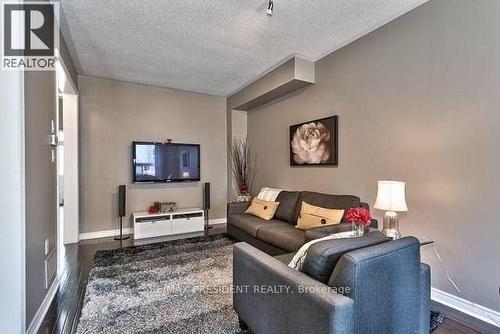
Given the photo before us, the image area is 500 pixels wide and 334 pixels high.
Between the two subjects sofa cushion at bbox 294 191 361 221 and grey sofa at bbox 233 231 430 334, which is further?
sofa cushion at bbox 294 191 361 221

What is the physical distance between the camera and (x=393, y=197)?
7.43 ft

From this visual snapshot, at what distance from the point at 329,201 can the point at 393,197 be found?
3.05 ft

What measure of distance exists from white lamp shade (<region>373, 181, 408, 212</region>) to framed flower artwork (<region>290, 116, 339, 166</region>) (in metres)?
1.13

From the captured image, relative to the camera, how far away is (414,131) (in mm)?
2541

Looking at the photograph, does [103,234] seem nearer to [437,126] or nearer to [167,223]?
[167,223]

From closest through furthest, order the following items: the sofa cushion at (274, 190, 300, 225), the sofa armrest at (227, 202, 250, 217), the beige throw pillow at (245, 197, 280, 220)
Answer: the sofa cushion at (274, 190, 300, 225), the beige throw pillow at (245, 197, 280, 220), the sofa armrest at (227, 202, 250, 217)

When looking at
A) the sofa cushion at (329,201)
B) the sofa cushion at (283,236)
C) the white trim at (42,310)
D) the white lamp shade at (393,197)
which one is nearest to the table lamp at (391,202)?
the white lamp shade at (393,197)

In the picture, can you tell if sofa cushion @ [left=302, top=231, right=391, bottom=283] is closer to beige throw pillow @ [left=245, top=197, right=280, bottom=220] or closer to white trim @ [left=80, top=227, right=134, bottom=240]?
beige throw pillow @ [left=245, top=197, right=280, bottom=220]

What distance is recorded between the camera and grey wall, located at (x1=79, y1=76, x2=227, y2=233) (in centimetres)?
435

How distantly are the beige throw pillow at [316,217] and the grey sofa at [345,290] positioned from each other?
1160 millimetres

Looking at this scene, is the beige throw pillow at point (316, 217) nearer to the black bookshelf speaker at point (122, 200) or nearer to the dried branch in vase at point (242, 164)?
the dried branch in vase at point (242, 164)

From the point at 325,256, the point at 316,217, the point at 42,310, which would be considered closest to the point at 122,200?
the point at 42,310

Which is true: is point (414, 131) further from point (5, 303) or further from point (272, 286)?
point (5, 303)

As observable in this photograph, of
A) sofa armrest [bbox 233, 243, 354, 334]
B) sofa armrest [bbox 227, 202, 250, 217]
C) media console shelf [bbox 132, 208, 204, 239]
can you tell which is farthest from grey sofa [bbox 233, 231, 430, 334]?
media console shelf [bbox 132, 208, 204, 239]
